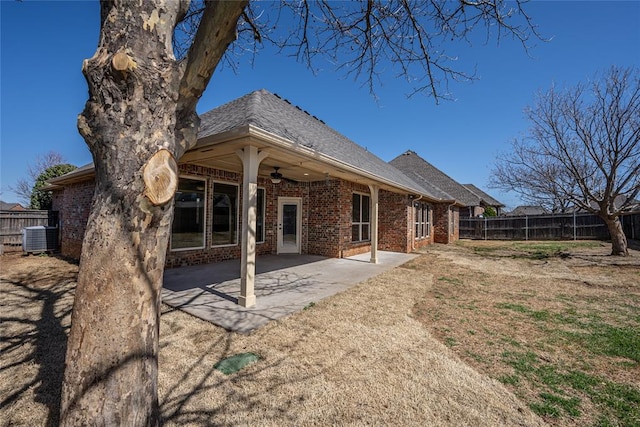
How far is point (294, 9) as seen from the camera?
4324 millimetres

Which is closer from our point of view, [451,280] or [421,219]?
[451,280]

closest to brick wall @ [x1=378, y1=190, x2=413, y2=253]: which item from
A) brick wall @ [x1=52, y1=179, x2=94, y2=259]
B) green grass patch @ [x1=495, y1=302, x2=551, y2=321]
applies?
green grass patch @ [x1=495, y1=302, x2=551, y2=321]

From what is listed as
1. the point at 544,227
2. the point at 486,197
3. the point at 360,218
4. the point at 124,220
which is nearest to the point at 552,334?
the point at 124,220

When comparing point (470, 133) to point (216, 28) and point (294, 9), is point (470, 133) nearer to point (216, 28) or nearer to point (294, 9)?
point (294, 9)

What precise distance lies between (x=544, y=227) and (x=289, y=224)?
Answer: 62.5ft

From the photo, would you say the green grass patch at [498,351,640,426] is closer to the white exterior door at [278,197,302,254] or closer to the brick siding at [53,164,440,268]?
the brick siding at [53,164,440,268]

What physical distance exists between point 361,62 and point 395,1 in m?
0.98

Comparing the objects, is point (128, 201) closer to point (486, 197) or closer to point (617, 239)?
point (617, 239)

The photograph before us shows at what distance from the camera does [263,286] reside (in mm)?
5969

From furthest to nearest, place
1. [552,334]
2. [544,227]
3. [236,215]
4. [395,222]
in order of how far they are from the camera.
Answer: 1. [544,227]
2. [395,222]
3. [236,215]
4. [552,334]

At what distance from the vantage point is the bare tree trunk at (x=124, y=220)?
1.63 metres

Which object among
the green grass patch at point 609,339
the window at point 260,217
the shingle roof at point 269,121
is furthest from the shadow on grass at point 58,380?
the window at point 260,217

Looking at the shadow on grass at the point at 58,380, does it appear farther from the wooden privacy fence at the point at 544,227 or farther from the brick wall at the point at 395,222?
the wooden privacy fence at the point at 544,227

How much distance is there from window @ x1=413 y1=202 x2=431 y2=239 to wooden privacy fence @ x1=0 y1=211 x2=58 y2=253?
1637 centimetres
